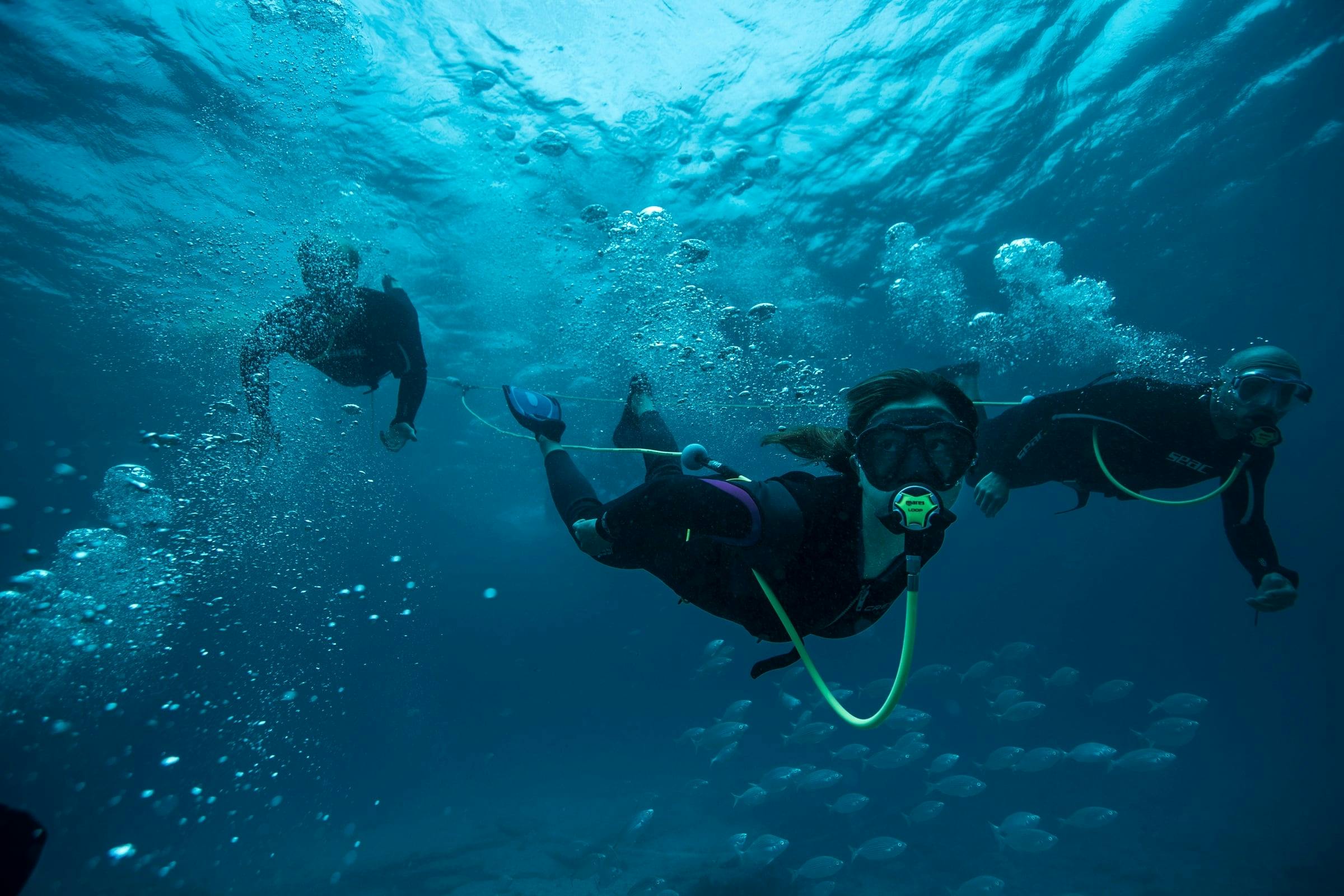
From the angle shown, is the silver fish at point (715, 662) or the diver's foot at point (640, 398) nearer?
the diver's foot at point (640, 398)

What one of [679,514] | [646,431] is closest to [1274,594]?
[679,514]

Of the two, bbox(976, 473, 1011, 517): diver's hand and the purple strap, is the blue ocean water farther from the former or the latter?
the purple strap

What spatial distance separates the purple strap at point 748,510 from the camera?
2.64 meters

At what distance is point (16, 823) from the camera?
1.42 metres

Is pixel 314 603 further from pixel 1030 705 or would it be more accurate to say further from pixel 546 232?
pixel 1030 705

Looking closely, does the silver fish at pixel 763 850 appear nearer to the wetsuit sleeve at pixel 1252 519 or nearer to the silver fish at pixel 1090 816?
the silver fish at pixel 1090 816

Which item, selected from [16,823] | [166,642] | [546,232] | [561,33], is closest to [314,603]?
[166,642]

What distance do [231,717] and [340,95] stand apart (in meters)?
63.1

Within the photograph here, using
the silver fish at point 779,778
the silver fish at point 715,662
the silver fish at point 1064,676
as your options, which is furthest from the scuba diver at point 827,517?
the silver fish at point 1064,676

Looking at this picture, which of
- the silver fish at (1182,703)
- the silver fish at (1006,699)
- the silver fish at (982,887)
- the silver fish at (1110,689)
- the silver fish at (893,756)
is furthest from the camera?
the silver fish at (1110,689)

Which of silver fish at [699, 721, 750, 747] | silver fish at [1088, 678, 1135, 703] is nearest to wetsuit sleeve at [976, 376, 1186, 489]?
silver fish at [699, 721, 750, 747]

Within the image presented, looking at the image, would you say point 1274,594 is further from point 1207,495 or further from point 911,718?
point 911,718

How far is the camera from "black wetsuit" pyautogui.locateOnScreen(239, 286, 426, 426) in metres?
6.65

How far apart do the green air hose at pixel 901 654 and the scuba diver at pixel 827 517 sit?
0.03m
